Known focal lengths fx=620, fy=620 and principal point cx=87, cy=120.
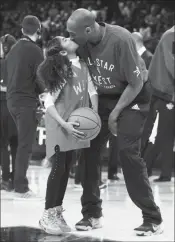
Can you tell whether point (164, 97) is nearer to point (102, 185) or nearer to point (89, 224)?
point (102, 185)

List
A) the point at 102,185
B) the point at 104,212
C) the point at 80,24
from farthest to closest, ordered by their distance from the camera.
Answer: the point at 102,185
the point at 104,212
the point at 80,24

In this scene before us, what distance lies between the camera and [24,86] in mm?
6098

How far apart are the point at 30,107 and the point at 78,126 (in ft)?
7.37

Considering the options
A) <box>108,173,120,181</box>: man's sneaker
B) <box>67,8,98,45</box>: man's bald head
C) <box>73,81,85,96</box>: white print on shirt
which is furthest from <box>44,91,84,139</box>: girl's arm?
<box>108,173,120,181</box>: man's sneaker

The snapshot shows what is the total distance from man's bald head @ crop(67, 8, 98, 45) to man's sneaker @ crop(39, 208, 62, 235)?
121 centimetres

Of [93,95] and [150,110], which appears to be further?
[150,110]

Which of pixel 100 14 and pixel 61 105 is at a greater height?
pixel 100 14

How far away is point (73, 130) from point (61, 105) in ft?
0.86

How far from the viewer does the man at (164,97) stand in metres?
5.70

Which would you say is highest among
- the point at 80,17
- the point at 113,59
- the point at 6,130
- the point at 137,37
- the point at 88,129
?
the point at 80,17

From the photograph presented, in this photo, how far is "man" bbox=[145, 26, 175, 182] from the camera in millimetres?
5703

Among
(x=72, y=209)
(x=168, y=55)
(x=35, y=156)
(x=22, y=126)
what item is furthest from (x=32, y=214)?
(x=35, y=156)

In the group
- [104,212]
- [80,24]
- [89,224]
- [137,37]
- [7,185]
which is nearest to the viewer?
[80,24]

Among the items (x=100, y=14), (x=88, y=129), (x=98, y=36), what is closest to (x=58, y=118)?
(x=88, y=129)
